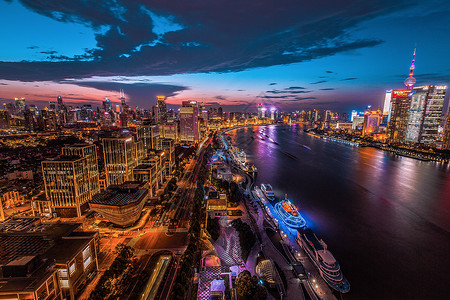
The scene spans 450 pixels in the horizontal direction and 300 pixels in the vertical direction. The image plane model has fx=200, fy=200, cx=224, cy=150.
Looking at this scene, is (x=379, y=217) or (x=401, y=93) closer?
(x=379, y=217)

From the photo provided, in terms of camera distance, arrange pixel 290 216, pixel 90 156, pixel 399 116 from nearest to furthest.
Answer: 1. pixel 290 216
2. pixel 90 156
3. pixel 399 116

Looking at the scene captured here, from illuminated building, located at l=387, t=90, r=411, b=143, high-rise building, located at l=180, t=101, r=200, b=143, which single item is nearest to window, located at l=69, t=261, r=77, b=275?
high-rise building, located at l=180, t=101, r=200, b=143

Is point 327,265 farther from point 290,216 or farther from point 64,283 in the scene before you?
point 64,283

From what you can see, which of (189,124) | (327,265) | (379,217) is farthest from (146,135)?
(379,217)

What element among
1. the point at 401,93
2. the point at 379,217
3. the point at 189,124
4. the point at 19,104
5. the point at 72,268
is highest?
the point at 401,93

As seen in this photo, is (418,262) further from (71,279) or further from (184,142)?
(184,142)

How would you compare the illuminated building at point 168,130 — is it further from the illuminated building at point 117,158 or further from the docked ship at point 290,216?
the docked ship at point 290,216

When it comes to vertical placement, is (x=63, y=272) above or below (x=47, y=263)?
below
